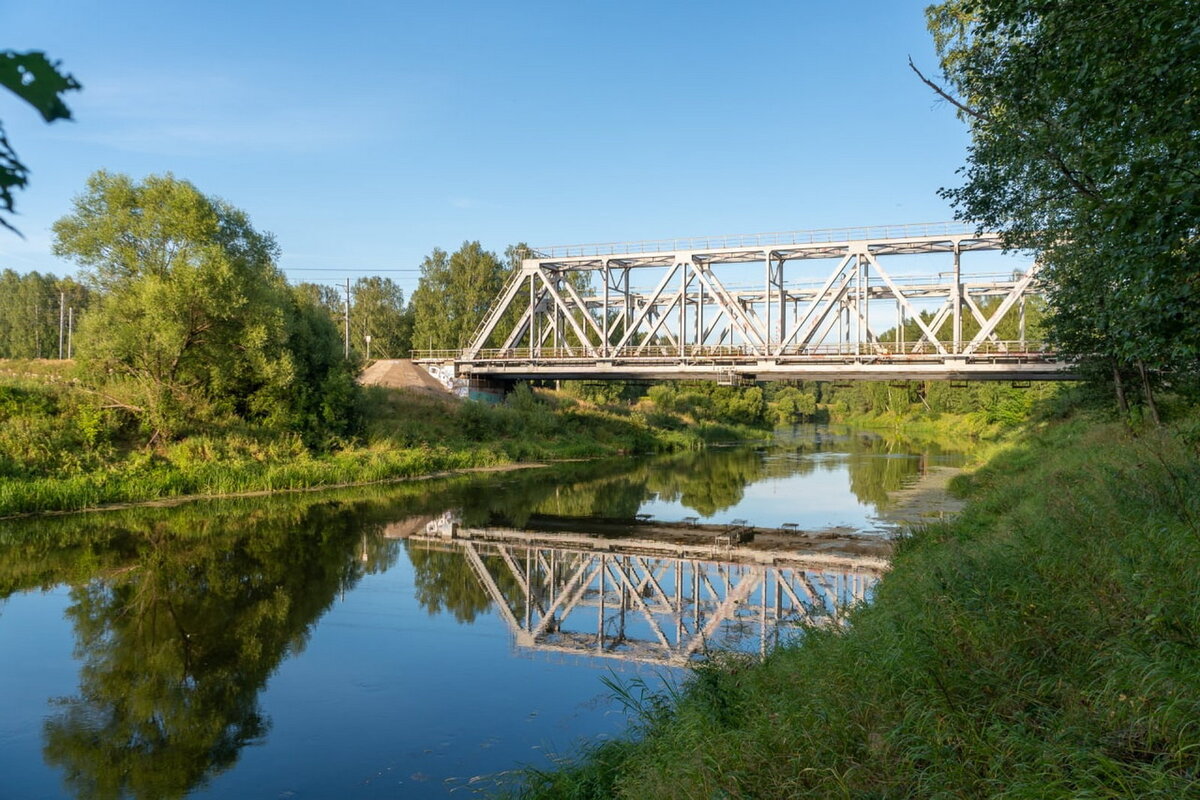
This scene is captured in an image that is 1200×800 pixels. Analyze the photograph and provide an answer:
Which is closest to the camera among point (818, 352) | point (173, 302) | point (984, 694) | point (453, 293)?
point (984, 694)

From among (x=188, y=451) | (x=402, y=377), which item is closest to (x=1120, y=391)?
(x=188, y=451)

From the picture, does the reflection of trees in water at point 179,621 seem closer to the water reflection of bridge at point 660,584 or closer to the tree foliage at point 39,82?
the water reflection of bridge at point 660,584

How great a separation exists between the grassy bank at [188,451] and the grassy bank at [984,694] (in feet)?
73.5

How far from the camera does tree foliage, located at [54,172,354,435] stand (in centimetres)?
2859

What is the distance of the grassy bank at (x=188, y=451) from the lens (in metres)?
25.1

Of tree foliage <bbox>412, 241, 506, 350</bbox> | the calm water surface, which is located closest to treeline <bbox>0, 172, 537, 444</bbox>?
the calm water surface

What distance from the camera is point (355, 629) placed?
1423 cm

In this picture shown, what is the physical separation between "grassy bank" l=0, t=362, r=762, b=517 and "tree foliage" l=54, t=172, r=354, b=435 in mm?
1121

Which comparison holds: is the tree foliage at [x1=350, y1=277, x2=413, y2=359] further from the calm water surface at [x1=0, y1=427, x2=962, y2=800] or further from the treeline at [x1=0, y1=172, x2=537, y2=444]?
the calm water surface at [x1=0, y1=427, x2=962, y2=800]

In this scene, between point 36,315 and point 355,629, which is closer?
point 355,629

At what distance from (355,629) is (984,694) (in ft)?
35.2

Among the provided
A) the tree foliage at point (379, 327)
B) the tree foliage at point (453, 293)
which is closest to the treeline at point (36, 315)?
the tree foliage at point (379, 327)

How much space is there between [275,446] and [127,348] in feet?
19.6

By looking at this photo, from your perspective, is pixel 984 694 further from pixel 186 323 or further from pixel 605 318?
pixel 605 318
